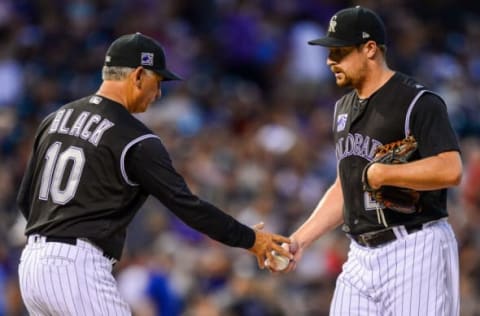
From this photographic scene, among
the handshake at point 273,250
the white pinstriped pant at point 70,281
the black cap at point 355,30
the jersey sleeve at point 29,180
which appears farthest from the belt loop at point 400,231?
the jersey sleeve at point 29,180

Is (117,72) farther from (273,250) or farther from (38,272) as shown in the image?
(273,250)

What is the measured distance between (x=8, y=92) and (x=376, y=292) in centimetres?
→ 740

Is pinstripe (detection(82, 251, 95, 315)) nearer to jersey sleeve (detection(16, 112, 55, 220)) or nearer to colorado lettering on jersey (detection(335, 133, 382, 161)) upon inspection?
jersey sleeve (detection(16, 112, 55, 220))

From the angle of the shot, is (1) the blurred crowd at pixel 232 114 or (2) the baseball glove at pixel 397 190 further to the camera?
(1) the blurred crowd at pixel 232 114

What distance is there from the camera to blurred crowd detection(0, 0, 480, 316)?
33.3 feet

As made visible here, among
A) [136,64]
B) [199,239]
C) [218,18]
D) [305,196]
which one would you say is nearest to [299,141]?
[305,196]

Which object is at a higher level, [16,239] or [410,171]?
[410,171]

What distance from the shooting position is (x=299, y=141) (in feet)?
39.4

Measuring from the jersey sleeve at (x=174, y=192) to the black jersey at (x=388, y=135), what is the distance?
632 mm

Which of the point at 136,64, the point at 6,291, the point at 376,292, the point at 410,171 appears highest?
the point at 136,64

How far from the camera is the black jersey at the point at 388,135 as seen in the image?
5824 millimetres

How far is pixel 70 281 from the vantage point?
5922 millimetres

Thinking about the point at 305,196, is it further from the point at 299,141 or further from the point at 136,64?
the point at 136,64

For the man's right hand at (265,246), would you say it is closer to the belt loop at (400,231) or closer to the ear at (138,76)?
the belt loop at (400,231)
